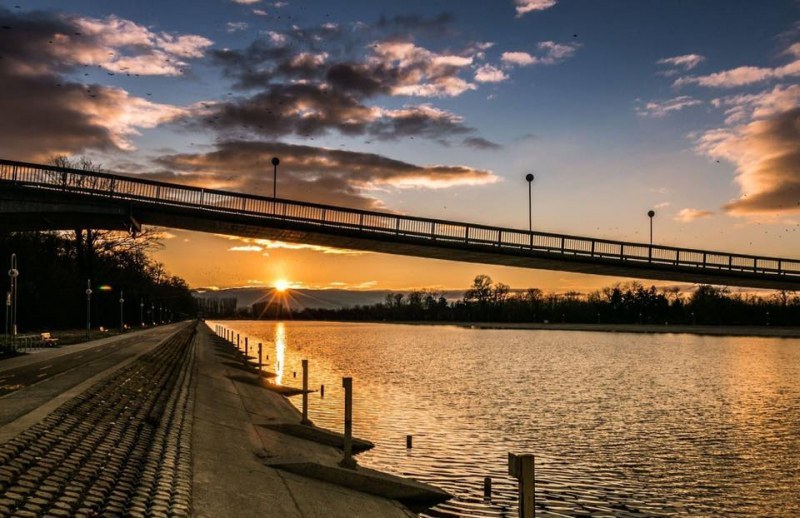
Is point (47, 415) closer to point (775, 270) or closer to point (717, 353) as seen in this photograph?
point (775, 270)

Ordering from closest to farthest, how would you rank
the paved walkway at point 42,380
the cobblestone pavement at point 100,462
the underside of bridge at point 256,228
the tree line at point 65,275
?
the cobblestone pavement at point 100,462, the paved walkway at point 42,380, the underside of bridge at point 256,228, the tree line at point 65,275

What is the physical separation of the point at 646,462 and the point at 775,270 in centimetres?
4544

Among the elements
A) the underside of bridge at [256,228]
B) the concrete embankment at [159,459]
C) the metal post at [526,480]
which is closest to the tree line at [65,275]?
the underside of bridge at [256,228]

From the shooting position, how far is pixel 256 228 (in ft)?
149

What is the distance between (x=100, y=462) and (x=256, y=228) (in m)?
33.7

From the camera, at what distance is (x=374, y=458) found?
22688 mm

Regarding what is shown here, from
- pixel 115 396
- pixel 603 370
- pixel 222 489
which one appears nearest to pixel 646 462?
pixel 222 489

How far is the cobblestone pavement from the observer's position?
995 cm

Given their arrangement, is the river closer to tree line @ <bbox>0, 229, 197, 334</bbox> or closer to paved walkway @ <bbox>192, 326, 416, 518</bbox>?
paved walkway @ <bbox>192, 326, 416, 518</bbox>

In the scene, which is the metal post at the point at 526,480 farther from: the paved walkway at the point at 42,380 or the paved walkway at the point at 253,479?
the paved walkway at the point at 42,380

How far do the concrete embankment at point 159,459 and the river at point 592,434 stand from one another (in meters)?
2.87

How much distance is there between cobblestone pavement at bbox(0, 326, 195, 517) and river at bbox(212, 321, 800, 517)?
22.9 ft

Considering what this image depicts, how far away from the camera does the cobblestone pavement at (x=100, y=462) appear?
9.95 m

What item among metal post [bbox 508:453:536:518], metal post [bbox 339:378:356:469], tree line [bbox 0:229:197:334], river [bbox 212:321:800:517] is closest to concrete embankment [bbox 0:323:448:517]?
metal post [bbox 339:378:356:469]
